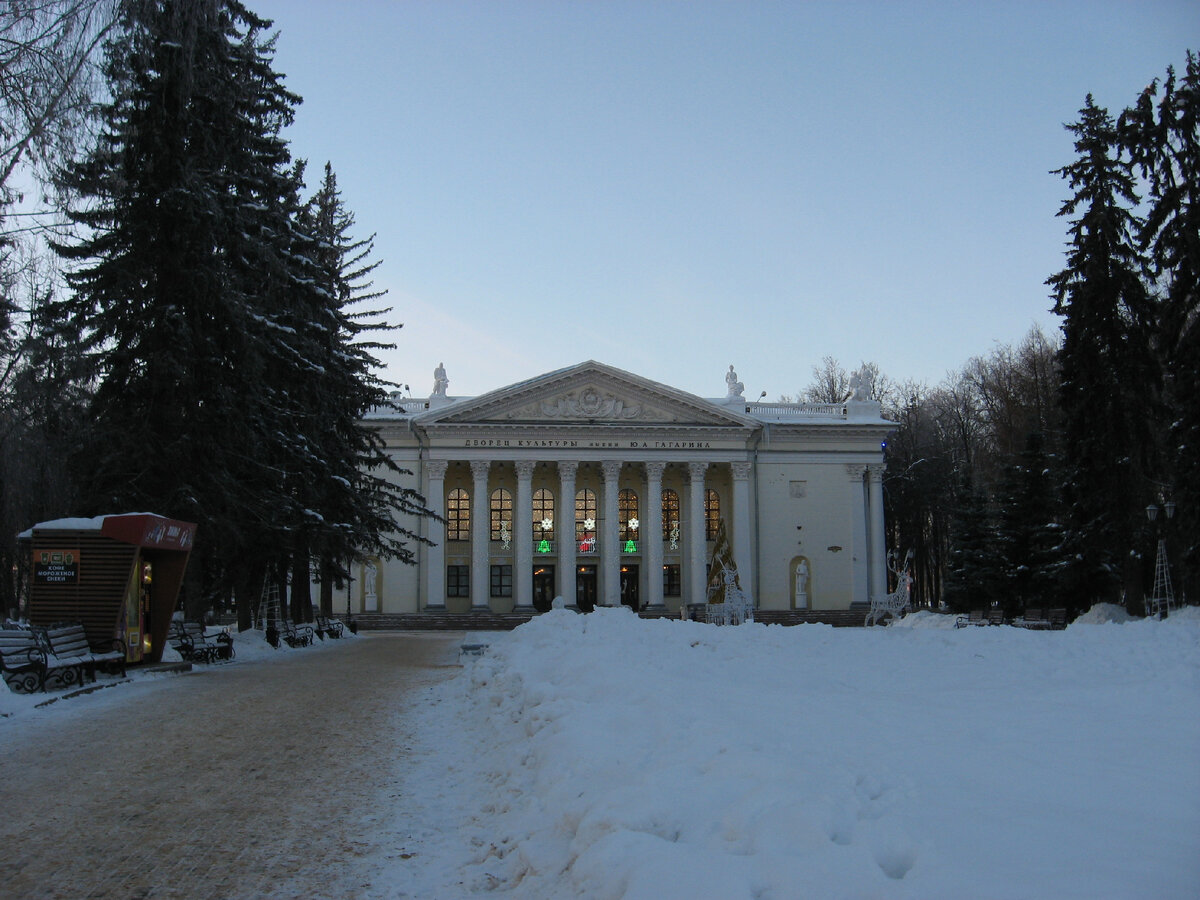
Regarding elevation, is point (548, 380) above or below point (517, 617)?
above

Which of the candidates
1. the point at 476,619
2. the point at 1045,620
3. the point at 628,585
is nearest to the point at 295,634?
the point at 1045,620

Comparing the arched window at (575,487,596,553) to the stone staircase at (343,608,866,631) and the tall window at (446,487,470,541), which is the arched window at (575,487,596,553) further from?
the tall window at (446,487,470,541)

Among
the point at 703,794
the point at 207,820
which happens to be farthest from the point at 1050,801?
the point at 207,820

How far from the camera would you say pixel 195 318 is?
19.9 m

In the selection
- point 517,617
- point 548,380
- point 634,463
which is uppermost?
point 548,380

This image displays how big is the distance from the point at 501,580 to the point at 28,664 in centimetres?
3939

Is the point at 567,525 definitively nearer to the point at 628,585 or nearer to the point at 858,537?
the point at 628,585

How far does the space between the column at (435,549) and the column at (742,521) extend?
14.9m

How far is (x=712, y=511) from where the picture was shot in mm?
54594

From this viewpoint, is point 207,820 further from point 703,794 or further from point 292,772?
point 703,794

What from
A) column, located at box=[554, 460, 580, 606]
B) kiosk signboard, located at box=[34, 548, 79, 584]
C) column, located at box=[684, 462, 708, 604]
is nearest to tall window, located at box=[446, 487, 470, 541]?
column, located at box=[554, 460, 580, 606]

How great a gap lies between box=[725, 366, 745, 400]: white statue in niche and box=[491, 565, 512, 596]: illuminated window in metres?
15.1

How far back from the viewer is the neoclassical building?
50.3 meters

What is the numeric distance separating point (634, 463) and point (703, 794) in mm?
47255
